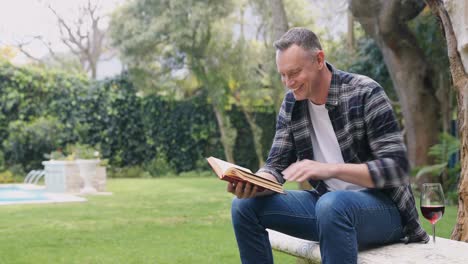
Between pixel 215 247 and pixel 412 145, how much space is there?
17.3ft

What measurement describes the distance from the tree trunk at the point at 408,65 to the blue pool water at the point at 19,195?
5.82 m

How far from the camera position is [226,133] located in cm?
1511

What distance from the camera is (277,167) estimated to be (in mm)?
2787

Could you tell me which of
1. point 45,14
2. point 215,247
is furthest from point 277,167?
point 45,14

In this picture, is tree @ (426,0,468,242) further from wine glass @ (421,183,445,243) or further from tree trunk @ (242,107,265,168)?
tree trunk @ (242,107,265,168)

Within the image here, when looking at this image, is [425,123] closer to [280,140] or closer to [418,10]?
[418,10]

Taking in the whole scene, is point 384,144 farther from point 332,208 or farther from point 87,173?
point 87,173

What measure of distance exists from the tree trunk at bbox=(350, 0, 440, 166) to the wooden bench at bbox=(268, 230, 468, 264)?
20.7 feet

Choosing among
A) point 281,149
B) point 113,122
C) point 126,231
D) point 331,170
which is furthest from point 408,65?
point 113,122

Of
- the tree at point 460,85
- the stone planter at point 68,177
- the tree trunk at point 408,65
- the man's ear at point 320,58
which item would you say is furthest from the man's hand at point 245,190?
the stone planter at point 68,177

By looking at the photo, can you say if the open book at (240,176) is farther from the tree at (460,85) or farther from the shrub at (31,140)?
the shrub at (31,140)

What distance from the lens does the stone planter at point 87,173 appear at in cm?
1094

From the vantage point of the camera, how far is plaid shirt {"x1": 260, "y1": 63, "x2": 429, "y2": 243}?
7.54ft

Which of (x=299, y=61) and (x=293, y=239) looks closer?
(x=299, y=61)
